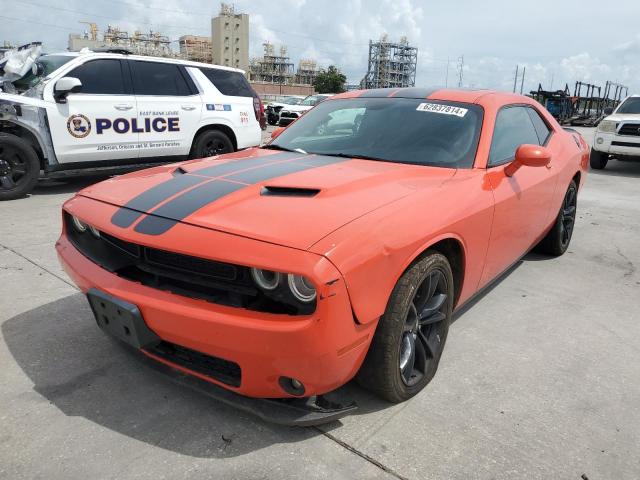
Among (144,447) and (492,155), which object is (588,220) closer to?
(492,155)

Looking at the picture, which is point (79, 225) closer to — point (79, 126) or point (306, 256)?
point (306, 256)

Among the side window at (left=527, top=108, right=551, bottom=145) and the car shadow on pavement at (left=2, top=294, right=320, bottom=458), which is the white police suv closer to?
the car shadow on pavement at (left=2, top=294, right=320, bottom=458)

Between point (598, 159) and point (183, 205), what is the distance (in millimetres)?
11512

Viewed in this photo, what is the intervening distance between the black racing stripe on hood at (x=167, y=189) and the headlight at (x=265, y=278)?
671 mm

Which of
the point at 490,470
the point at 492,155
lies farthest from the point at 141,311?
the point at 492,155

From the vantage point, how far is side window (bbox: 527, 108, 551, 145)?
160 inches

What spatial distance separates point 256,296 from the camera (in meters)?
1.93

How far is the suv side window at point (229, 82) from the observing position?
7.88 metres

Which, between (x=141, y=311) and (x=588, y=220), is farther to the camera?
(x=588, y=220)

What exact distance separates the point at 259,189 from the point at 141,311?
Answer: 75cm

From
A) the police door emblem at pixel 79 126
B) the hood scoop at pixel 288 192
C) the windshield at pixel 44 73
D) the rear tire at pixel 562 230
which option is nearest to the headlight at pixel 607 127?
the rear tire at pixel 562 230

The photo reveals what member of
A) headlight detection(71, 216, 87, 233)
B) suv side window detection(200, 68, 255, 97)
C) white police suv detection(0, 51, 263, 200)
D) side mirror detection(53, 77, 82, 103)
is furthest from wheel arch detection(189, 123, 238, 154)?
headlight detection(71, 216, 87, 233)

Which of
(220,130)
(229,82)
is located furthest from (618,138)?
(220,130)

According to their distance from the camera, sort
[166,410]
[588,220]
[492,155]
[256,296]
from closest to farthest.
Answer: [256,296]
[166,410]
[492,155]
[588,220]
